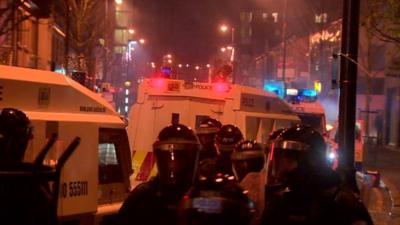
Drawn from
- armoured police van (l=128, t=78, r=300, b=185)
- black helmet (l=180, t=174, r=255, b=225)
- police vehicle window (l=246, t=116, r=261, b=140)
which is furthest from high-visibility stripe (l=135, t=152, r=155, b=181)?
black helmet (l=180, t=174, r=255, b=225)

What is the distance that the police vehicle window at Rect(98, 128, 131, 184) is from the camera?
6.75 m

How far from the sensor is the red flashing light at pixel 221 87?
1158cm

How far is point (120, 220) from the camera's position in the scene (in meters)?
3.71

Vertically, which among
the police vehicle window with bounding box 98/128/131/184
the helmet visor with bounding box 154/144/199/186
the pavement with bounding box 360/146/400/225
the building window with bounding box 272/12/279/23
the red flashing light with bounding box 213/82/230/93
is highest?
the building window with bounding box 272/12/279/23

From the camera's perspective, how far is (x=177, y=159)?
3.57 metres

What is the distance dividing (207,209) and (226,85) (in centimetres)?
888

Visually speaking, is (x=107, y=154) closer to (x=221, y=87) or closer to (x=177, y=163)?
(x=177, y=163)

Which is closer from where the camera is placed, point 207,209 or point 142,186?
point 207,209

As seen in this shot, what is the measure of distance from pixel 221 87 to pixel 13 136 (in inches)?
312

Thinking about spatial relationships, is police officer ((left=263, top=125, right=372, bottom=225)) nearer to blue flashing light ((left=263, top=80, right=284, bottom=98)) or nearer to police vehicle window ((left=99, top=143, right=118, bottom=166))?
police vehicle window ((left=99, top=143, right=118, bottom=166))

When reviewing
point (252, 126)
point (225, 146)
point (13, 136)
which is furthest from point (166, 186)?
point (252, 126)

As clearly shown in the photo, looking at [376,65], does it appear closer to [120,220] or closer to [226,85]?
[226,85]

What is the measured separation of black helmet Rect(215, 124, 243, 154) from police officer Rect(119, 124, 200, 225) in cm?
301

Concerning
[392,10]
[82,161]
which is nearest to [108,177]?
[82,161]
